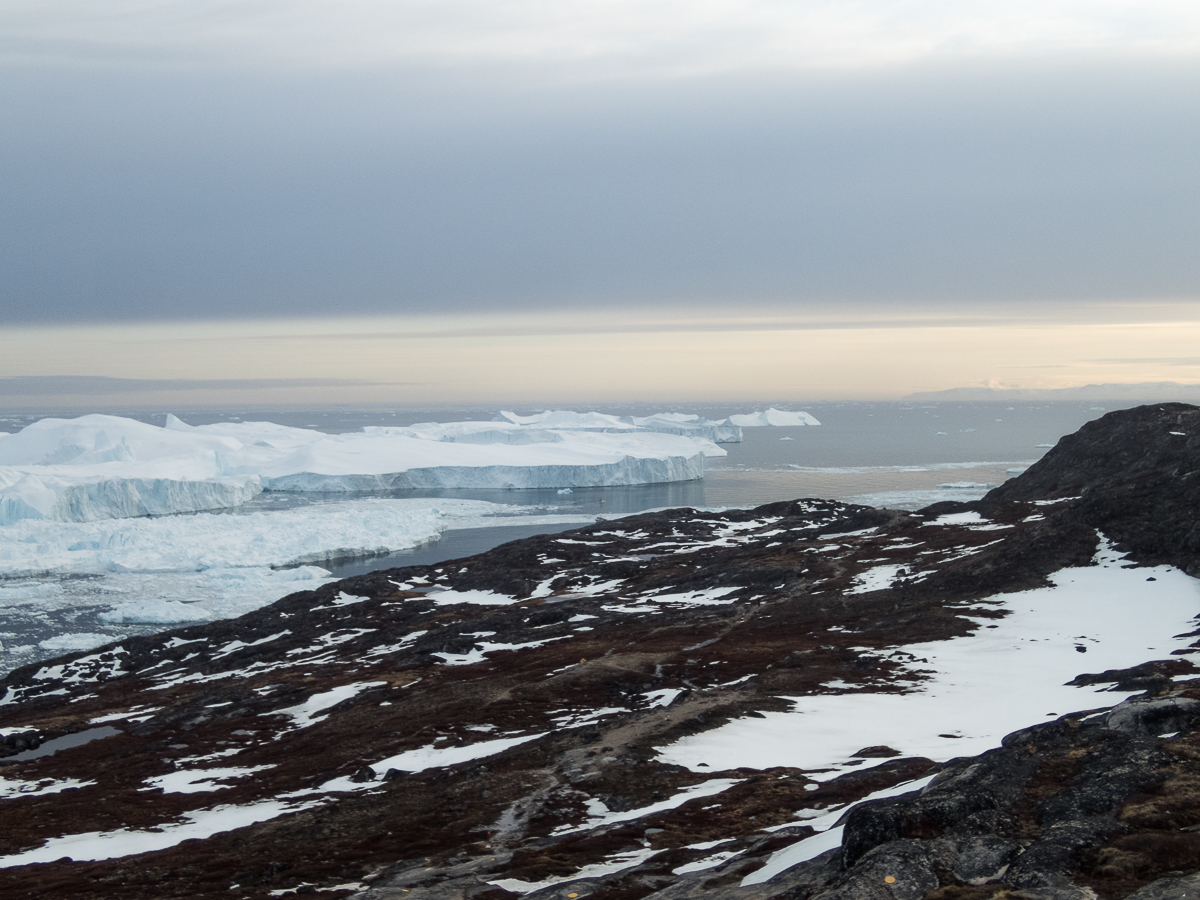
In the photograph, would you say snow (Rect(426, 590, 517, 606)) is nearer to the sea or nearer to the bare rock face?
the sea

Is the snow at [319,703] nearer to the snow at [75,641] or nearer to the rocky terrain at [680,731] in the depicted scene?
the rocky terrain at [680,731]

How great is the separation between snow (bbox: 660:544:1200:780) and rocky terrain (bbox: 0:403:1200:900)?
0.13m

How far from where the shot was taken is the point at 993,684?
23.0 m

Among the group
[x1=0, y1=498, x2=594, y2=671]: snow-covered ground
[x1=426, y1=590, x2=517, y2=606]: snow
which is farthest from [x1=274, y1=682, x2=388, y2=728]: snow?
[x1=0, y1=498, x2=594, y2=671]: snow-covered ground

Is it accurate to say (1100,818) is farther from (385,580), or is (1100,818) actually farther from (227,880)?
(385,580)

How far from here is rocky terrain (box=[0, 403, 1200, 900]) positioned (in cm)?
1060

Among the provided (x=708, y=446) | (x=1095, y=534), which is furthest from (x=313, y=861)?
(x=708, y=446)

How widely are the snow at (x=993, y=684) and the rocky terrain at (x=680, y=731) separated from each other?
13 cm

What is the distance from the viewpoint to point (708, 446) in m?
147

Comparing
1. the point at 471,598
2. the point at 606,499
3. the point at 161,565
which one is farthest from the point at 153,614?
the point at 606,499

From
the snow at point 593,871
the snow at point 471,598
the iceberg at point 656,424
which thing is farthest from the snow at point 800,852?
the iceberg at point 656,424

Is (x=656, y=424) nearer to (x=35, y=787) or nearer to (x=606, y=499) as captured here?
(x=606, y=499)

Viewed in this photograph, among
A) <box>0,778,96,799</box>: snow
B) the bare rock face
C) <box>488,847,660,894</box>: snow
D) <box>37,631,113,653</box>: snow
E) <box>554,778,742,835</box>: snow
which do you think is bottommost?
<box>37,631,113,653</box>: snow

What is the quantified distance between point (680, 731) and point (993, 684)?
8.50 meters
